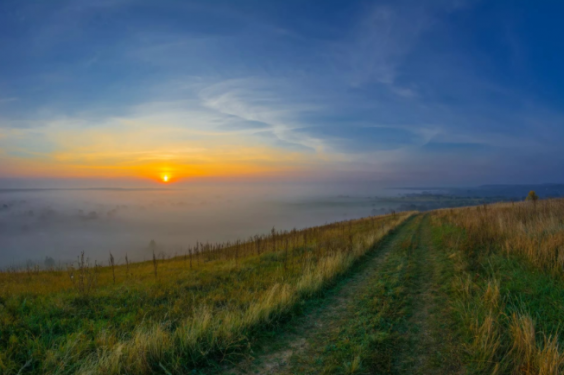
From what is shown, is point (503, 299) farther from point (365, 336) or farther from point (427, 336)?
point (365, 336)

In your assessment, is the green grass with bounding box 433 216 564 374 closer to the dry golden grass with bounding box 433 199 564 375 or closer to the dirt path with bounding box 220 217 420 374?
the dry golden grass with bounding box 433 199 564 375

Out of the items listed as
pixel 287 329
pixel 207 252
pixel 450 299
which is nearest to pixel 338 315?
pixel 287 329

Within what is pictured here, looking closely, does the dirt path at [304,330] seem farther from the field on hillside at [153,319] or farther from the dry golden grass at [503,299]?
the dry golden grass at [503,299]

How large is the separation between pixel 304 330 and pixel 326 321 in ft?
2.02

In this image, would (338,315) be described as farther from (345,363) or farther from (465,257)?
(465,257)

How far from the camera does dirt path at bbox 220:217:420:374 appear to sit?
4.18 m

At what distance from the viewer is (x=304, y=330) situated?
5.43m

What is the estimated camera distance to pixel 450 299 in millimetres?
6223

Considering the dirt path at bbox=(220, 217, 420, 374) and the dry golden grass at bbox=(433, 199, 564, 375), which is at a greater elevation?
the dry golden grass at bbox=(433, 199, 564, 375)

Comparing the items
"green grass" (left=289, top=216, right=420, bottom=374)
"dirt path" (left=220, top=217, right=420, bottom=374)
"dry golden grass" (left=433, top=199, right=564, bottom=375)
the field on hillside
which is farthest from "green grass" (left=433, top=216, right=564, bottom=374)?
the field on hillside

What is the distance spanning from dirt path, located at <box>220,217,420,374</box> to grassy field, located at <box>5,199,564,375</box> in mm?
27

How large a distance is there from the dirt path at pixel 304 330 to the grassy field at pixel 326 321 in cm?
3

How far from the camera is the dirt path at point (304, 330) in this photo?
418cm

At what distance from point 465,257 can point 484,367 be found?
6.22m
